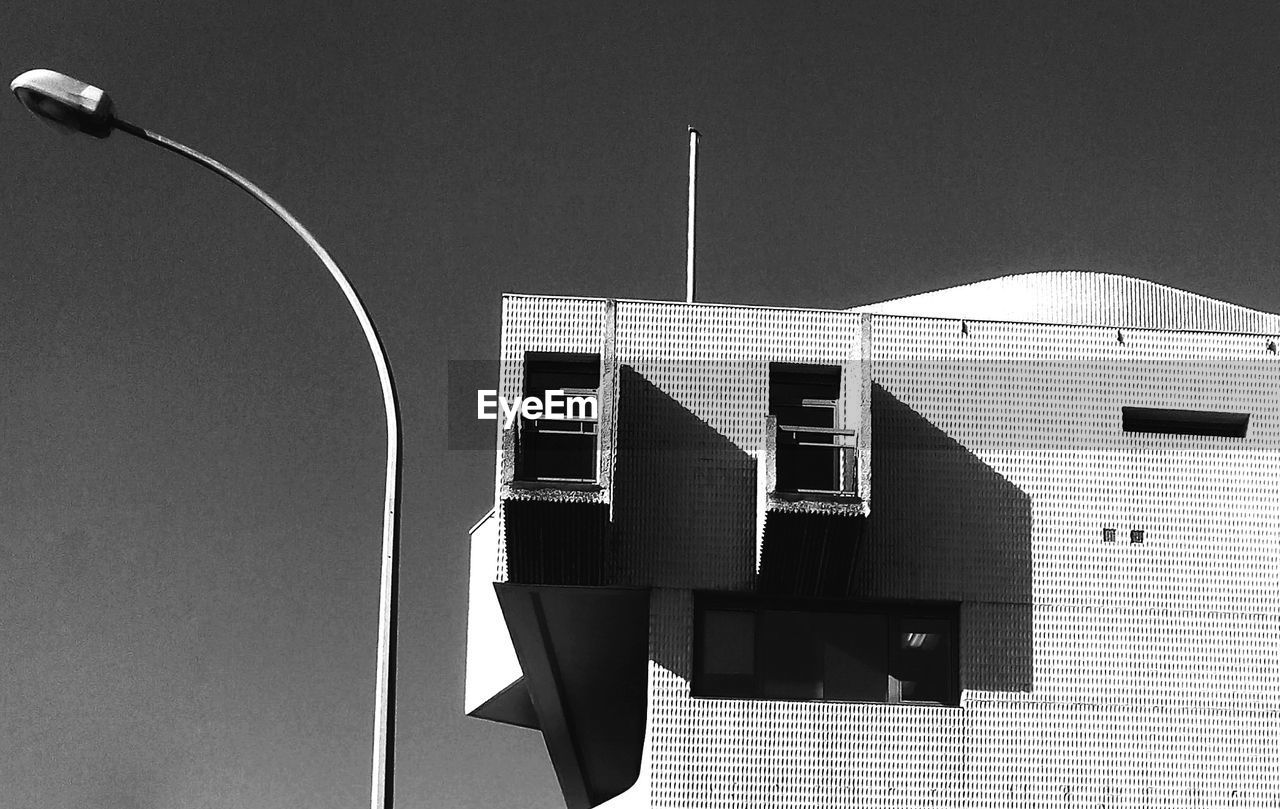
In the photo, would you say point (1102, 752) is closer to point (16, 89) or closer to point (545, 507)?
point (545, 507)

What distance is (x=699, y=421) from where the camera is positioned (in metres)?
21.9

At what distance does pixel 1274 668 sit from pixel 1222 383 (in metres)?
3.76

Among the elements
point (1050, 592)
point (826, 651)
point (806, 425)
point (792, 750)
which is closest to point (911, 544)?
point (826, 651)

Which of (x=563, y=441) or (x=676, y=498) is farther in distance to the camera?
(x=676, y=498)

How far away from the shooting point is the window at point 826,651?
2130cm

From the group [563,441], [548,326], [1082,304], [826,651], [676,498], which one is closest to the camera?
[563,441]

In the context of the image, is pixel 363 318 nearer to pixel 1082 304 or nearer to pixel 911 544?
pixel 911 544

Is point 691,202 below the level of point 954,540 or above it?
above

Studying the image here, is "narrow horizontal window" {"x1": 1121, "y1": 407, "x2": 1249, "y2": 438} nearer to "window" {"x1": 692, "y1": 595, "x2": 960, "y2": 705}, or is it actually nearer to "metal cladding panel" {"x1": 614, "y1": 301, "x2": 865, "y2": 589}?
"window" {"x1": 692, "y1": 595, "x2": 960, "y2": 705}

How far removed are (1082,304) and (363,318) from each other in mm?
19027

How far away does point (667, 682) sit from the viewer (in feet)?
69.2

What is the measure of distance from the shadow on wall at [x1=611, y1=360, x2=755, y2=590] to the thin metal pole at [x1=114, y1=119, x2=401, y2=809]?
8.42 meters

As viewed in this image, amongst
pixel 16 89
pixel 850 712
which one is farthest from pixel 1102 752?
pixel 16 89

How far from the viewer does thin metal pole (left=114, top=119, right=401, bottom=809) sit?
1191 centimetres
